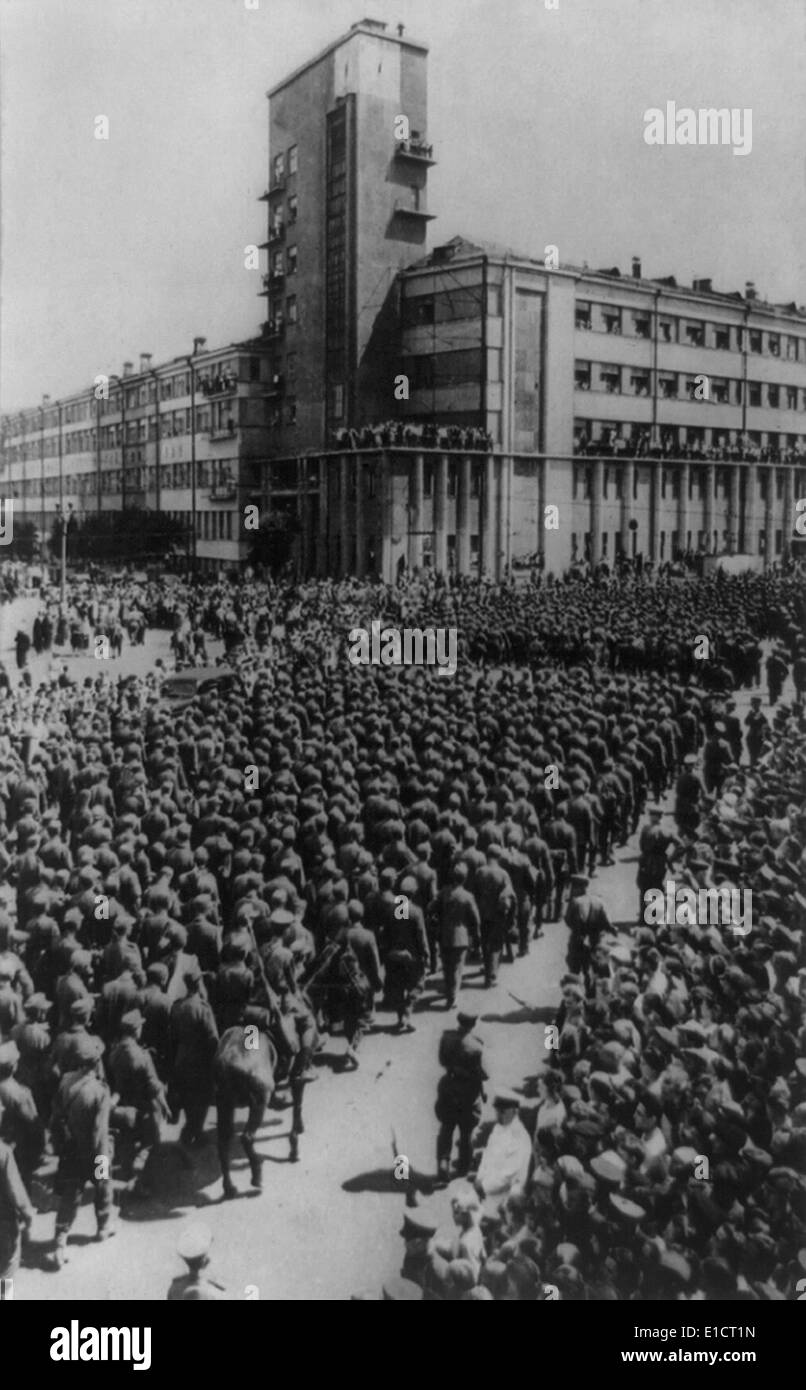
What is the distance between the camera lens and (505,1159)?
7.39m

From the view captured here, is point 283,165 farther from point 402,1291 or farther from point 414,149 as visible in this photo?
point 402,1291

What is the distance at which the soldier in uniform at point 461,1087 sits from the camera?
325 inches

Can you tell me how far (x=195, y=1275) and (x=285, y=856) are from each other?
4.98 m

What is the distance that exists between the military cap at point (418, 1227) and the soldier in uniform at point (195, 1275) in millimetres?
1236

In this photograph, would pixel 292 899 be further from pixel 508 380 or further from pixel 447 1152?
pixel 508 380

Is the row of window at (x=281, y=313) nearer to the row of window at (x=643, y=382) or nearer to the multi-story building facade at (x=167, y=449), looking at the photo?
the multi-story building facade at (x=167, y=449)

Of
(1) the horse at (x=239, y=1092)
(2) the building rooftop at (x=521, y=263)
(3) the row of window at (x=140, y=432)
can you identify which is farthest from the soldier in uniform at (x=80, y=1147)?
(2) the building rooftop at (x=521, y=263)

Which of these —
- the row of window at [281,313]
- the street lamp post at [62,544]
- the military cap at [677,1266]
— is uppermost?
the row of window at [281,313]

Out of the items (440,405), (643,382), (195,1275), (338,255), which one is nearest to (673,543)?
(643,382)

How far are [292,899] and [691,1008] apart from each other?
3877mm

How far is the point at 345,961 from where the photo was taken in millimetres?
9852

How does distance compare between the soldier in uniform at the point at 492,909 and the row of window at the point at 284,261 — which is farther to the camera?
the row of window at the point at 284,261

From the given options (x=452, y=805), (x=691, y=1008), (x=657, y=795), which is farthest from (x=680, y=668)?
(x=691, y=1008)

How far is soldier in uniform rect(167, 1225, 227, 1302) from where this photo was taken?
7039 mm
